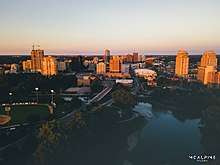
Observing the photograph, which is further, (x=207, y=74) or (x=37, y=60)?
(x=37, y=60)

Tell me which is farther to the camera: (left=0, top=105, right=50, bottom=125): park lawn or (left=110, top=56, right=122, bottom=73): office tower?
(left=110, top=56, right=122, bottom=73): office tower

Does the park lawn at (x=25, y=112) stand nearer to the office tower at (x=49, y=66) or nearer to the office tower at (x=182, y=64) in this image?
the office tower at (x=49, y=66)

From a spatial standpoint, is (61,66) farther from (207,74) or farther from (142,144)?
(142,144)

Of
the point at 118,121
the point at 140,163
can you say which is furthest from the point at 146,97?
the point at 140,163

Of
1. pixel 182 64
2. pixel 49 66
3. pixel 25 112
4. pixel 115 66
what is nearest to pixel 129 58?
pixel 115 66

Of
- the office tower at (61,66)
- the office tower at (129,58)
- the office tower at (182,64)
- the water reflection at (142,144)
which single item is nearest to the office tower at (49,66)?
the office tower at (61,66)

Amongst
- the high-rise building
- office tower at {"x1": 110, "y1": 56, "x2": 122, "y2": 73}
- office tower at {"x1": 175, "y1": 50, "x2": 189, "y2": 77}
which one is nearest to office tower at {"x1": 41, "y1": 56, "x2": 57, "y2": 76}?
the high-rise building

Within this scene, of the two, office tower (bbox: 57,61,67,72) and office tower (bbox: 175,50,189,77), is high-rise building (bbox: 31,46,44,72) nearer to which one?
office tower (bbox: 57,61,67,72)

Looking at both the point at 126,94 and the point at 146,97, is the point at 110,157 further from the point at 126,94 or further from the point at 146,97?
the point at 146,97
